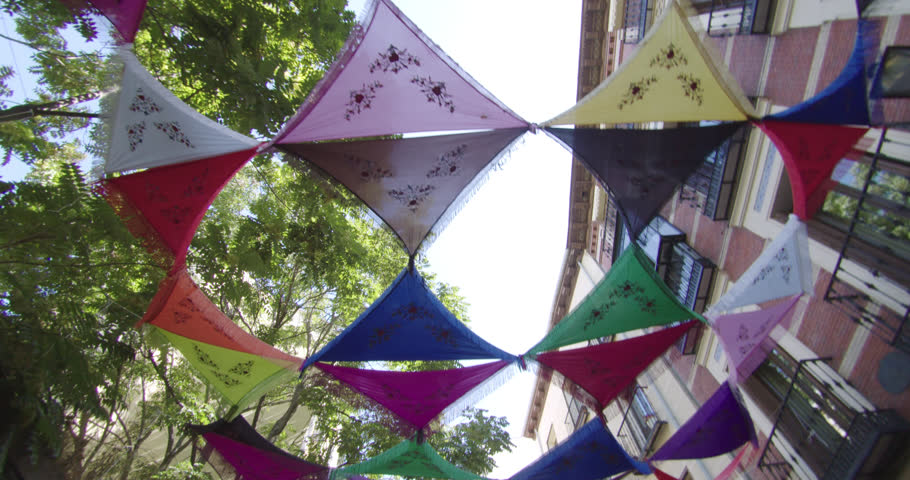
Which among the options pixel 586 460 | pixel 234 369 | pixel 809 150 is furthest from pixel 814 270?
pixel 234 369

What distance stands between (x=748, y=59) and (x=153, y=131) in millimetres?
8774

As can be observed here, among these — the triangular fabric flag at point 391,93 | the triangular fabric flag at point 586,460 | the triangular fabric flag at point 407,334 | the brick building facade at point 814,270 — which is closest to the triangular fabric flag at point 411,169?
the triangular fabric flag at point 391,93

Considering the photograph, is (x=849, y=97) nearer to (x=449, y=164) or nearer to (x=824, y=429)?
(x=449, y=164)

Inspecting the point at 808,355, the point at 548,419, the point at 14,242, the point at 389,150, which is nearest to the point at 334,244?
the point at 389,150

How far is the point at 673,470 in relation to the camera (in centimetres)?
858

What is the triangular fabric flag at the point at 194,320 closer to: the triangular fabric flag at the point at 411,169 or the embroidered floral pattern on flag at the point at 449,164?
the triangular fabric flag at the point at 411,169

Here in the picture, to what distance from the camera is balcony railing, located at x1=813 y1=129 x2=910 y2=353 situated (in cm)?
388

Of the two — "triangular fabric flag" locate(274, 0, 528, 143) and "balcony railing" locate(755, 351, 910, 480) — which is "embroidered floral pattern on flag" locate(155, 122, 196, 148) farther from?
"balcony railing" locate(755, 351, 910, 480)

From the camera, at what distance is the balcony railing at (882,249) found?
3883 millimetres

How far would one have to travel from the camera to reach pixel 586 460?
5777 mm

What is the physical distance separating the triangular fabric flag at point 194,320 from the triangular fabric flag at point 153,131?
1424 millimetres

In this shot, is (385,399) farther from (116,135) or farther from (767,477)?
(767,477)

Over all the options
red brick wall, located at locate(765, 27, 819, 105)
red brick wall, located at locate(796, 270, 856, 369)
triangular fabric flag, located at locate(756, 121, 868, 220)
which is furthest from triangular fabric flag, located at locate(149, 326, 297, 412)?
red brick wall, located at locate(765, 27, 819, 105)

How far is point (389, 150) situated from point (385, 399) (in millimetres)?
3580
